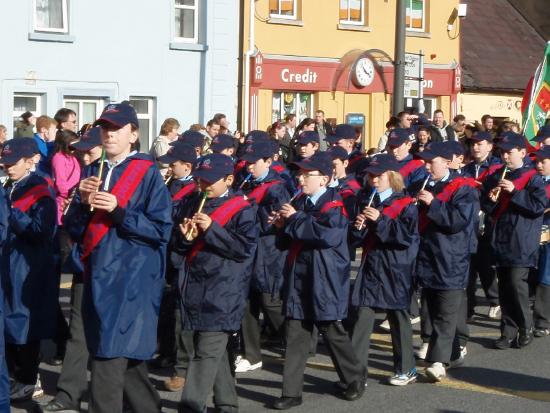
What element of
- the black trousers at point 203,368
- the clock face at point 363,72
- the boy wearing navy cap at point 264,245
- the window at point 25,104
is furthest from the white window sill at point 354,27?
the black trousers at point 203,368

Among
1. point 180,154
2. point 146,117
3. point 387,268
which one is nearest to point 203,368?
point 387,268

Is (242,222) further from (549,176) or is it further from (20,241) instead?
(549,176)

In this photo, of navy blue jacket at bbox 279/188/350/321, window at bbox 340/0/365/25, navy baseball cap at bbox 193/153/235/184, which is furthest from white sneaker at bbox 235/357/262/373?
window at bbox 340/0/365/25

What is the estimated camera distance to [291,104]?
2867cm

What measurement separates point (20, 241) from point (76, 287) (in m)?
0.53

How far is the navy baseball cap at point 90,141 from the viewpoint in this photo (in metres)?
8.59

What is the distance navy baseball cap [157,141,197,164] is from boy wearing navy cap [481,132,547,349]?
2.85 m

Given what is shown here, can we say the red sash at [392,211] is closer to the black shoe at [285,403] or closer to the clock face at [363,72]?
the black shoe at [285,403]

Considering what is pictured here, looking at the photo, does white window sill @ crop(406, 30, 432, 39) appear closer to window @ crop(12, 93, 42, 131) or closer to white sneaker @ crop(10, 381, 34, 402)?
window @ crop(12, 93, 42, 131)

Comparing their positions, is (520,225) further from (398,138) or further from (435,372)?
(435,372)

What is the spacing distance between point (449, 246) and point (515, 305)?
5.25 feet

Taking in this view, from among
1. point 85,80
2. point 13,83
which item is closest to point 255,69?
point 85,80

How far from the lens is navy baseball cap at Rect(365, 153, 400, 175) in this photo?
9.74 m

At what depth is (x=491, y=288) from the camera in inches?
520
